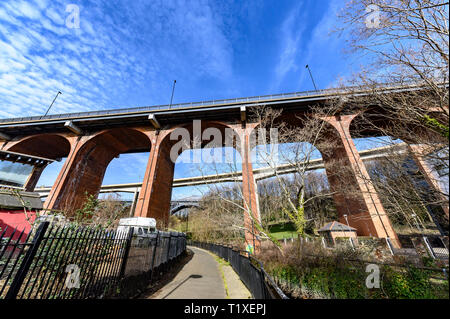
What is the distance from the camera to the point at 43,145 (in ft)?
72.4

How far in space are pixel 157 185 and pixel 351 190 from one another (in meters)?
16.7

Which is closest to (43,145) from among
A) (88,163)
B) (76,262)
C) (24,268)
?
(88,163)

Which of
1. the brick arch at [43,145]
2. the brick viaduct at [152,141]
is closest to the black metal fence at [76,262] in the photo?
the brick viaduct at [152,141]

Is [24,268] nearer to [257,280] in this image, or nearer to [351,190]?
[257,280]

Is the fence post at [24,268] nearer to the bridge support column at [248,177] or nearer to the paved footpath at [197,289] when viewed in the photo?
the paved footpath at [197,289]

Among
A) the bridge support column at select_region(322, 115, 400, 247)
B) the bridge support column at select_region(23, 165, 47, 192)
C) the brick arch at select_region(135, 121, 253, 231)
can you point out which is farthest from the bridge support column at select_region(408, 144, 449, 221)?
the bridge support column at select_region(23, 165, 47, 192)

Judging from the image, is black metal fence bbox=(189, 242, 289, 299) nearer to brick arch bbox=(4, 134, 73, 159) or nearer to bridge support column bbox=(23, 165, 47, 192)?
brick arch bbox=(4, 134, 73, 159)

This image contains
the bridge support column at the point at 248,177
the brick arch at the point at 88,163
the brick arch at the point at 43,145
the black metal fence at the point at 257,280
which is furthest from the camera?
the brick arch at the point at 43,145

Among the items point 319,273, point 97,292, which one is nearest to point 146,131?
point 97,292

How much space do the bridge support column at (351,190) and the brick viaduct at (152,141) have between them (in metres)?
0.09

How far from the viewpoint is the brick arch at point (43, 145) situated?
1969 cm

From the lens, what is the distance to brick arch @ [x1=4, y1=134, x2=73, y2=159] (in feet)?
64.6
